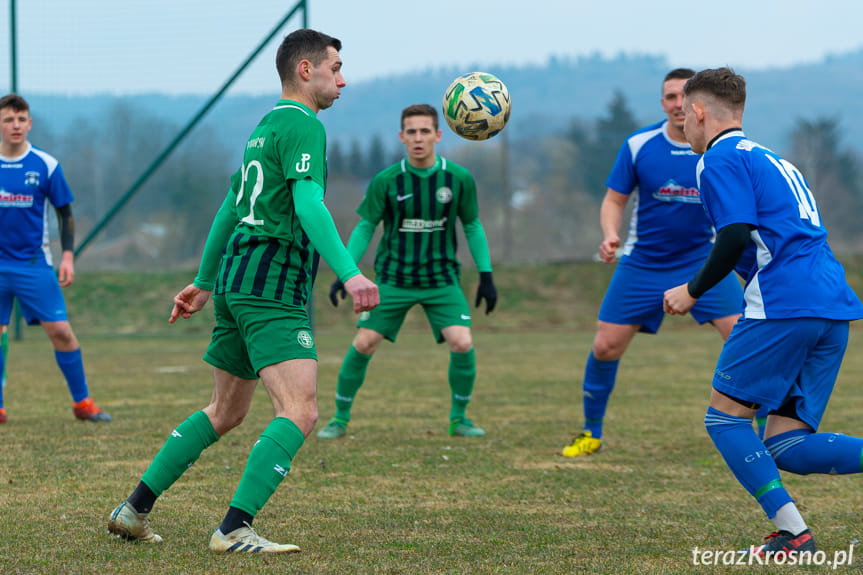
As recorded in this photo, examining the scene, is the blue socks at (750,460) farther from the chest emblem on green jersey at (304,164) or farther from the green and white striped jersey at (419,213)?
the green and white striped jersey at (419,213)

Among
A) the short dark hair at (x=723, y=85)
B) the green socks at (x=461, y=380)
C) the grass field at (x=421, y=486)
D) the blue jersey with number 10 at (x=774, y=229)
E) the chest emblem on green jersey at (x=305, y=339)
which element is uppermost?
the short dark hair at (x=723, y=85)

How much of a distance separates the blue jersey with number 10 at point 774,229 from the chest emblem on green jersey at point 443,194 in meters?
3.49

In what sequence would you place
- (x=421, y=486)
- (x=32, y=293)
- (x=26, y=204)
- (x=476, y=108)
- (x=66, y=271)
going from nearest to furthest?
(x=421, y=486), (x=476, y=108), (x=32, y=293), (x=26, y=204), (x=66, y=271)

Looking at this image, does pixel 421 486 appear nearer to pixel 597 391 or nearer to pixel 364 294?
pixel 597 391

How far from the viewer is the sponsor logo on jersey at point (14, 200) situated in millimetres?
7152

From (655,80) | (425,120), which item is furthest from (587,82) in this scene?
(425,120)

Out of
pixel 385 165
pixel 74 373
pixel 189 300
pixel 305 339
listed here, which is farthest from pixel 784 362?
pixel 385 165

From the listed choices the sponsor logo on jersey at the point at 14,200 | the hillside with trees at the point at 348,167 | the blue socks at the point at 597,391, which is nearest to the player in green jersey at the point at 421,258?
the blue socks at the point at 597,391

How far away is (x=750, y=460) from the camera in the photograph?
12.1 feet

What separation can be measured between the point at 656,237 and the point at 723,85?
235 cm

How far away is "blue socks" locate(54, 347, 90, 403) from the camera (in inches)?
284

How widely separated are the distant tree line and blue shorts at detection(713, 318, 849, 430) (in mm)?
15569

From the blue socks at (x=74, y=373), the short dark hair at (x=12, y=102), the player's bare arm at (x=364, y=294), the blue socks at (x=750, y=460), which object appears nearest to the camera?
the player's bare arm at (x=364, y=294)

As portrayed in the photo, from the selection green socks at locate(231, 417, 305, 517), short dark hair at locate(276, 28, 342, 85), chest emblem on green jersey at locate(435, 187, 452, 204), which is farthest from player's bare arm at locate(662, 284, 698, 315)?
chest emblem on green jersey at locate(435, 187, 452, 204)
